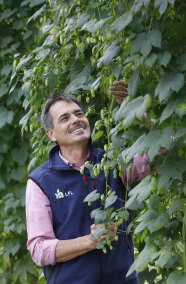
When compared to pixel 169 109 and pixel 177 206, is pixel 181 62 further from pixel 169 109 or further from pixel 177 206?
pixel 177 206

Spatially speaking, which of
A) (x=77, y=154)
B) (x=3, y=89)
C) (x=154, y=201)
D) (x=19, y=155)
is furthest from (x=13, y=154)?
(x=154, y=201)

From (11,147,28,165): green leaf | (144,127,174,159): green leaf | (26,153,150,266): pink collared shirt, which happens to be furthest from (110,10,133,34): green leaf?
(11,147,28,165): green leaf

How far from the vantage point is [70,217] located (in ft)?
8.67

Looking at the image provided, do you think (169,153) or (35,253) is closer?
(169,153)

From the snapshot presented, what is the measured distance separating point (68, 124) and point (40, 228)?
0.50 m

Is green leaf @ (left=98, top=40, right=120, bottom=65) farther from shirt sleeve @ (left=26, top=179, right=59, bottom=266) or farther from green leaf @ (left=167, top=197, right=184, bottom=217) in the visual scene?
shirt sleeve @ (left=26, top=179, right=59, bottom=266)

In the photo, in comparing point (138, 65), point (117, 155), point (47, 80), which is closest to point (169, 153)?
point (138, 65)

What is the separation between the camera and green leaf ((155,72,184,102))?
1.67 metres

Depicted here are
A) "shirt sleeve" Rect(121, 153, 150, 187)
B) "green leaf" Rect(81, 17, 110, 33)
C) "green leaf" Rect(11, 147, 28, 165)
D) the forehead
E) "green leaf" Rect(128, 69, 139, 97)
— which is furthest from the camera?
"green leaf" Rect(11, 147, 28, 165)

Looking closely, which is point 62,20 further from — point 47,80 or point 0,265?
point 0,265

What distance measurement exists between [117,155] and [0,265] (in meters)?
3.28

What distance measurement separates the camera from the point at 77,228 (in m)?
2.64

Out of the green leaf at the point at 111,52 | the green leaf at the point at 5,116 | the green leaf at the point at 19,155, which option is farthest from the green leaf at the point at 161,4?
Answer: the green leaf at the point at 19,155

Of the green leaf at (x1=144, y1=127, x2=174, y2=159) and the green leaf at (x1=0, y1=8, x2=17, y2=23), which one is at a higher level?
the green leaf at (x1=144, y1=127, x2=174, y2=159)
